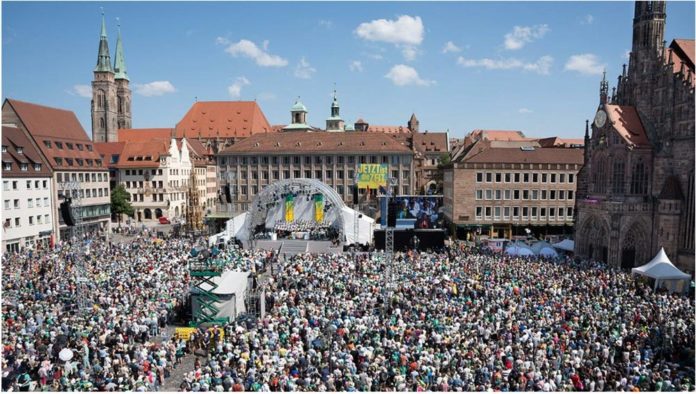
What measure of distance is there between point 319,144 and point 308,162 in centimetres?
290

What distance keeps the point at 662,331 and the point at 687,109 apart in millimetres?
20620

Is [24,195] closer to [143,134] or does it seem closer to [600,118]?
[600,118]

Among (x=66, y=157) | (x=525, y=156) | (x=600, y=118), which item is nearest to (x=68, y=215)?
(x=66, y=157)

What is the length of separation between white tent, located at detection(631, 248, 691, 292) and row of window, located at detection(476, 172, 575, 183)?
88.0 feet

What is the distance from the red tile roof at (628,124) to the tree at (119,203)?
59348mm

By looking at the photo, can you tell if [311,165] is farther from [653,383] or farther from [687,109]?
[653,383]

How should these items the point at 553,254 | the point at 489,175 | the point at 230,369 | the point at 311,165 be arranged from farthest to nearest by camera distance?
the point at 311,165
the point at 489,175
the point at 553,254
the point at 230,369

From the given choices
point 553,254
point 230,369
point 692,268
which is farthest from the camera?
point 553,254

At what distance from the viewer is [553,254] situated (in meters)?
37.4

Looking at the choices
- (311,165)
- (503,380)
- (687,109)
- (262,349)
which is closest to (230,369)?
(262,349)

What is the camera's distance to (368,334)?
19.1 m

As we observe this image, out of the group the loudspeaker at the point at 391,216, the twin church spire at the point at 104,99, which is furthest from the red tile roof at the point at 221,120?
the loudspeaker at the point at 391,216

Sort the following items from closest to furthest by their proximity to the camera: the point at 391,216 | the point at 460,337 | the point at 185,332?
the point at 460,337, the point at 185,332, the point at 391,216

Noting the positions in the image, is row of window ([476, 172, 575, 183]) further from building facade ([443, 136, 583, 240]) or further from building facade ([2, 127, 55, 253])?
building facade ([2, 127, 55, 253])
